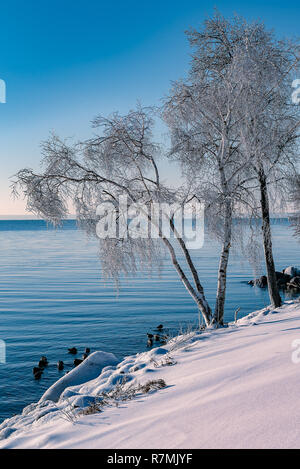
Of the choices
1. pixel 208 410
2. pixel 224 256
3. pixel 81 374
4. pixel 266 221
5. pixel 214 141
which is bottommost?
pixel 81 374

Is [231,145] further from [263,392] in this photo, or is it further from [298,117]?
[263,392]

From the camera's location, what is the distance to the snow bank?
814cm

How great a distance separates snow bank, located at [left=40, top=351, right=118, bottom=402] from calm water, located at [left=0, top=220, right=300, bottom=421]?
0.83m

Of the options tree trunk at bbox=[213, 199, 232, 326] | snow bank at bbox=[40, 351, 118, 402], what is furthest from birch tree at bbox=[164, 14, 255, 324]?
snow bank at bbox=[40, 351, 118, 402]

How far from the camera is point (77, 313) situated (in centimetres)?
1659

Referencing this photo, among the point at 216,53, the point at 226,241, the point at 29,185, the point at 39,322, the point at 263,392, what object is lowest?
the point at 39,322

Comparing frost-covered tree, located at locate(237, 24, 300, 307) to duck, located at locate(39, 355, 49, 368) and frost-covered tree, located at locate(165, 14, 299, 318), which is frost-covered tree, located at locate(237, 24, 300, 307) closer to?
frost-covered tree, located at locate(165, 14, 299, 318)

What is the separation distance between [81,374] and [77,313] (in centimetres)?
814

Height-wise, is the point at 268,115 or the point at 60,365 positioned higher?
the point at 268,115

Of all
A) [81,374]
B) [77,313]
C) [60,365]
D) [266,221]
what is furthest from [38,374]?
[266,221]

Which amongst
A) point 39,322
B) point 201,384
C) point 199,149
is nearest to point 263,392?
point 201,384

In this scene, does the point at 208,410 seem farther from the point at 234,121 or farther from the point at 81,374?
the point at 234,121

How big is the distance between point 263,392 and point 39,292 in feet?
63.9

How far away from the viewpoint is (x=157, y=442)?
3064 mm
